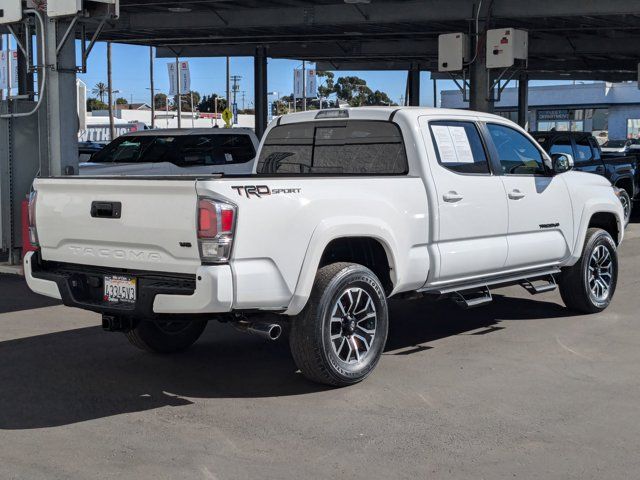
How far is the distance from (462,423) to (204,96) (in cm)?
16397

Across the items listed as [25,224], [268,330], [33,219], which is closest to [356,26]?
[25,224]

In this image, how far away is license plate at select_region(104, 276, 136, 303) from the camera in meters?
6.06

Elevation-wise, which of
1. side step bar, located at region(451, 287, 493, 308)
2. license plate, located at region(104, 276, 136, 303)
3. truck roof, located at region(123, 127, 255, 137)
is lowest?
side step bar, located at region(451, 287, 493, 308)

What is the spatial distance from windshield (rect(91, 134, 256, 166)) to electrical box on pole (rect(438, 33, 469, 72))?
6.05 metres

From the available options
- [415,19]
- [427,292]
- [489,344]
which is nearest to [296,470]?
[427,292]

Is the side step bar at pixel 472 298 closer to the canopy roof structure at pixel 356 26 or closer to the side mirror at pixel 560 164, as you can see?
the side mirror at pixel 560 164

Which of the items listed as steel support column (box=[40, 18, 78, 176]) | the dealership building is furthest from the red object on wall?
the dealership building

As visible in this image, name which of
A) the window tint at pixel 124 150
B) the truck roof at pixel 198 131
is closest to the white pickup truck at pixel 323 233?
the truck roof at pixel 198 131

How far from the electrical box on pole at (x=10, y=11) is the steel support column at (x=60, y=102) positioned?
1.36ft

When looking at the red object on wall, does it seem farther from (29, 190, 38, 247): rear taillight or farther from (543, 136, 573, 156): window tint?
(543, 136, 573, 156): window tint

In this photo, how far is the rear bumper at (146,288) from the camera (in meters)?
5.62

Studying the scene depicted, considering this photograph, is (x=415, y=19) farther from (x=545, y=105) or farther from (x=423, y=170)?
(x=545, y=105)

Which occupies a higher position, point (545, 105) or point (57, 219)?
point (545, 105)

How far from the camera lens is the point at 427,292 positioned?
23.8 feet
